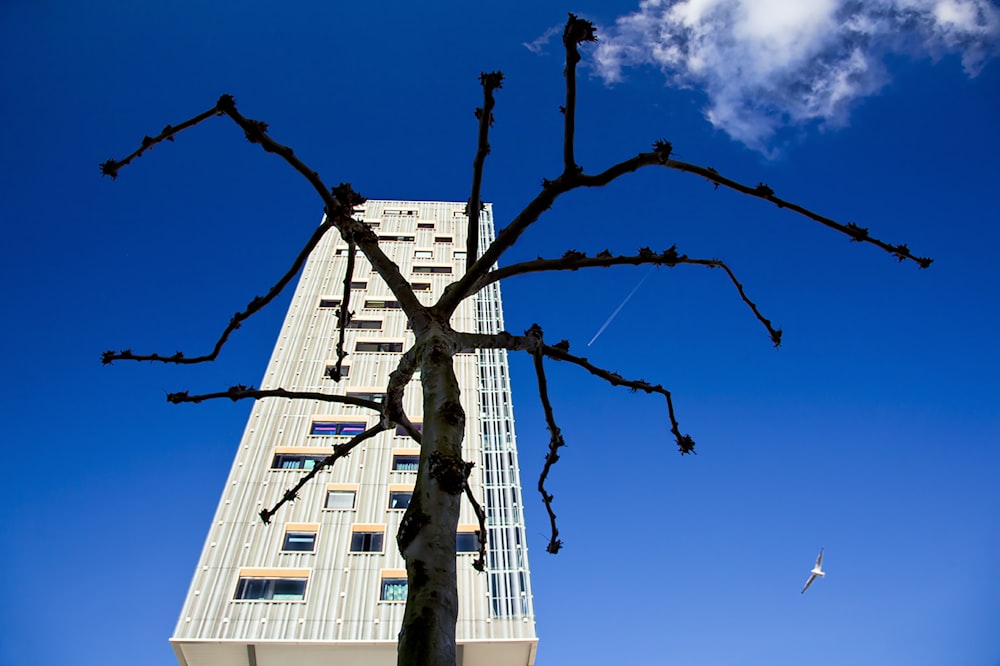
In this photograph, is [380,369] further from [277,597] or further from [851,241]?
[851,241]

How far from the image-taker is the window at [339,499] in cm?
1917

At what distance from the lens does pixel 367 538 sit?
727 inches

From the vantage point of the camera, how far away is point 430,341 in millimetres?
3291

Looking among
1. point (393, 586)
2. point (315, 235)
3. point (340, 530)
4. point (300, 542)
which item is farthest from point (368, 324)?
point (315, 235)

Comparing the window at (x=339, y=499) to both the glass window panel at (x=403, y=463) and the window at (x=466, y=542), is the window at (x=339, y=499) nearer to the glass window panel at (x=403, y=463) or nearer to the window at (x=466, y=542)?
the glass window panel at (x=403, y=463)

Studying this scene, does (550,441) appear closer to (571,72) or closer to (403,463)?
(571,72)

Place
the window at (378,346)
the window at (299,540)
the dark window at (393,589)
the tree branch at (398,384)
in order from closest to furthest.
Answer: the tree branch at (398,384) < the dark window at (393,589) < the window at (299,540) < the window at (378,346)

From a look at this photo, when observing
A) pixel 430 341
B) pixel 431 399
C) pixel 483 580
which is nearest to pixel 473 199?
pixel 430 341

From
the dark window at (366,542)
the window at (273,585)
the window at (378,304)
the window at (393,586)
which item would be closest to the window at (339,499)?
the dark window at (366,542)

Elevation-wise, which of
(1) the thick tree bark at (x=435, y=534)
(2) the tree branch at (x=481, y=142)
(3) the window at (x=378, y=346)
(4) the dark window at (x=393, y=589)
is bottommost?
(1) the thick tree bark at (x=435, y=534)

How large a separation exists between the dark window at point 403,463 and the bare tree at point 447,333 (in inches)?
657

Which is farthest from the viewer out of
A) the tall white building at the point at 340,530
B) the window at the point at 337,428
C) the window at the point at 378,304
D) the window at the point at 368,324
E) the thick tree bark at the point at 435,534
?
the window at the point at 378,304

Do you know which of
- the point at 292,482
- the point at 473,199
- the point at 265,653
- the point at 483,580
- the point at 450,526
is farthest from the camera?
the point at 292,482

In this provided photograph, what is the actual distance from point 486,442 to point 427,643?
777 inches
